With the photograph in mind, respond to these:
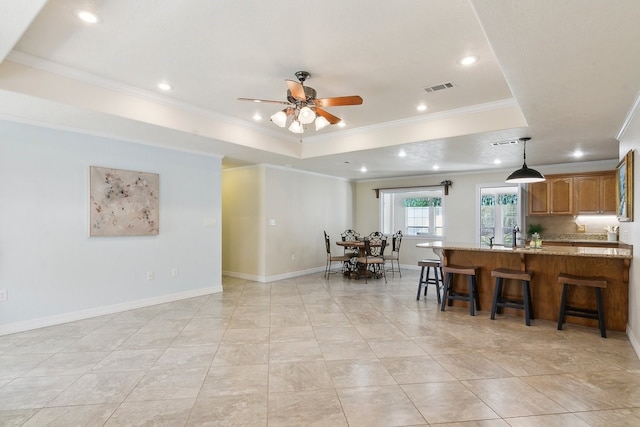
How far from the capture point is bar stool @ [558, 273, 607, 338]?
3731 millimetres

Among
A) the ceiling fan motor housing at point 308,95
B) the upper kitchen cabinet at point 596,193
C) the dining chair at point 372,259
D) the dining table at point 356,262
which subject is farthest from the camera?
the dining table at point 356,262

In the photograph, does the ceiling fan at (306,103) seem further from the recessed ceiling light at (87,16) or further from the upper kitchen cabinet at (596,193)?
the upper kitchen cabinet at (596,193)

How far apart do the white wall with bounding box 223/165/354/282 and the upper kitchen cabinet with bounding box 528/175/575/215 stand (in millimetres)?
4524

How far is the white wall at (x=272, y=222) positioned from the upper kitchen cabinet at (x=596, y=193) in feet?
17.1

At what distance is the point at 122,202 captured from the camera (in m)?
4.73

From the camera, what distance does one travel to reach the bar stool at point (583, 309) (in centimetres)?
373

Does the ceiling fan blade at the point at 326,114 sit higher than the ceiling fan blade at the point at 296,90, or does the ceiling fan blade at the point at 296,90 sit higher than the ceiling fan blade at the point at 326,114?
the ceiling fan blade at the point at 296,90

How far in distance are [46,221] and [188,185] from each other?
1.97 meters

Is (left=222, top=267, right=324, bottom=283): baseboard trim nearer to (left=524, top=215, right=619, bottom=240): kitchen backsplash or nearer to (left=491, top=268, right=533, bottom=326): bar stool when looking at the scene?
(left=491, top=268, right=533, bottom=326): bar stool

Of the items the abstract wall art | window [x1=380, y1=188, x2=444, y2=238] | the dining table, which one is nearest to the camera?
the abstract wall art

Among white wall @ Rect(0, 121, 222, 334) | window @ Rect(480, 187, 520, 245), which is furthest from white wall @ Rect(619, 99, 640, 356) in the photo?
white wall @ Rect(0, 121, 222, 334)

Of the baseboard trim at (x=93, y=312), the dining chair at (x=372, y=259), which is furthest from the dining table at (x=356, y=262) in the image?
the baseboard trim at (x=93, y=312)

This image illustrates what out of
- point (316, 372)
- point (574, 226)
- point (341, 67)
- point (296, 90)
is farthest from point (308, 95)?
point (574, 226)

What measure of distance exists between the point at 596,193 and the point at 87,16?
7.71 metres
